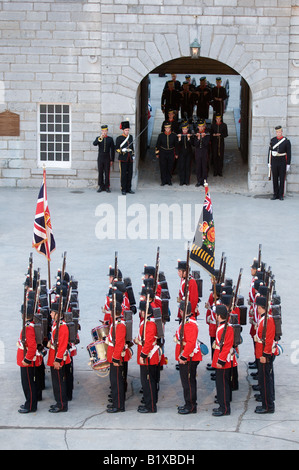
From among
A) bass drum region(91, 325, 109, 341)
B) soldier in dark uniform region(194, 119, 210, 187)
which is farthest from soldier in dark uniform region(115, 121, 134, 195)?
bass drum region(91, 325, 109, 341)

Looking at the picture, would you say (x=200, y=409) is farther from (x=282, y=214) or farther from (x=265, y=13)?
(x=265, y=13)

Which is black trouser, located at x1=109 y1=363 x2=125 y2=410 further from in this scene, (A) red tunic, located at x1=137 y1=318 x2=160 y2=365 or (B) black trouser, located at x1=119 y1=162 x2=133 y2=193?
(B) black trouser, located at x1=119 y1=162 x2=133 y2=193

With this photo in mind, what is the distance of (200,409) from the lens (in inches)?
432

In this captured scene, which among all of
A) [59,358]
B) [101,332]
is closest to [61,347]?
[59,358]

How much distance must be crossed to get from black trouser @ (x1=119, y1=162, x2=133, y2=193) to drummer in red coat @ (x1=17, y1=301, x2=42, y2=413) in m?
11.8

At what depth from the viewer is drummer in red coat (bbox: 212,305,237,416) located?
10.7 metres

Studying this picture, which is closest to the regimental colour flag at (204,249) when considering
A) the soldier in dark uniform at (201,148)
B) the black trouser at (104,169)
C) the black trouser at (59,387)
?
the black trouser at (59,387)

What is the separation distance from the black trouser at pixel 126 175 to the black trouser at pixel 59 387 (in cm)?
1187

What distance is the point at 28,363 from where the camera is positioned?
1075cm

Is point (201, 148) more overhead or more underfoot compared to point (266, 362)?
more overhead

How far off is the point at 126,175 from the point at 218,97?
5735 millimetres

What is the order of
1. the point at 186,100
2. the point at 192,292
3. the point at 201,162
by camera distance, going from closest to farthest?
the point at 192,292 → the point at 201,162 → the point at 186,100

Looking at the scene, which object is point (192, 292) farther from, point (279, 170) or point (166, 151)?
point (166, 151)
